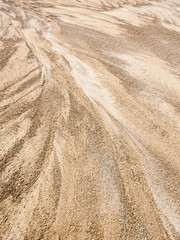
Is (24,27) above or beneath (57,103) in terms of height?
above

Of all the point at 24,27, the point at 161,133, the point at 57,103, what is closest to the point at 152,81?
the point at 161,133

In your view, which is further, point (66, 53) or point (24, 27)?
point (24, 27)

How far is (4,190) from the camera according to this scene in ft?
5.05

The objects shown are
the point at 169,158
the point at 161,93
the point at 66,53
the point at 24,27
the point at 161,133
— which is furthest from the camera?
the point at 24,27

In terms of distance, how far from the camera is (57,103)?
241cm

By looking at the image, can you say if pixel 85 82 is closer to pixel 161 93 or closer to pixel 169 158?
pixel 161 93

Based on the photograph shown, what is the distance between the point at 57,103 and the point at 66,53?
163 cm

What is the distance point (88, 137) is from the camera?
2.03 metres

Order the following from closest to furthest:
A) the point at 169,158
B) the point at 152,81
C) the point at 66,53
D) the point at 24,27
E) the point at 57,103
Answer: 1. the point at 169,158
2. the point at 57,103
3. the point at 152,81
4. the point at 66,53
5. the point at 24,27

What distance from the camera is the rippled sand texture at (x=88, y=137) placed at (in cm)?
142

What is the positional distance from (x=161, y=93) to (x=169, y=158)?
1.25m

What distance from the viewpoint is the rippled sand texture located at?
142 cm

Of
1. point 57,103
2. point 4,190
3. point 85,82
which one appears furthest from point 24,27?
point 4,190

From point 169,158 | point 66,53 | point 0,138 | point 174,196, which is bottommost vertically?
point 174,196
